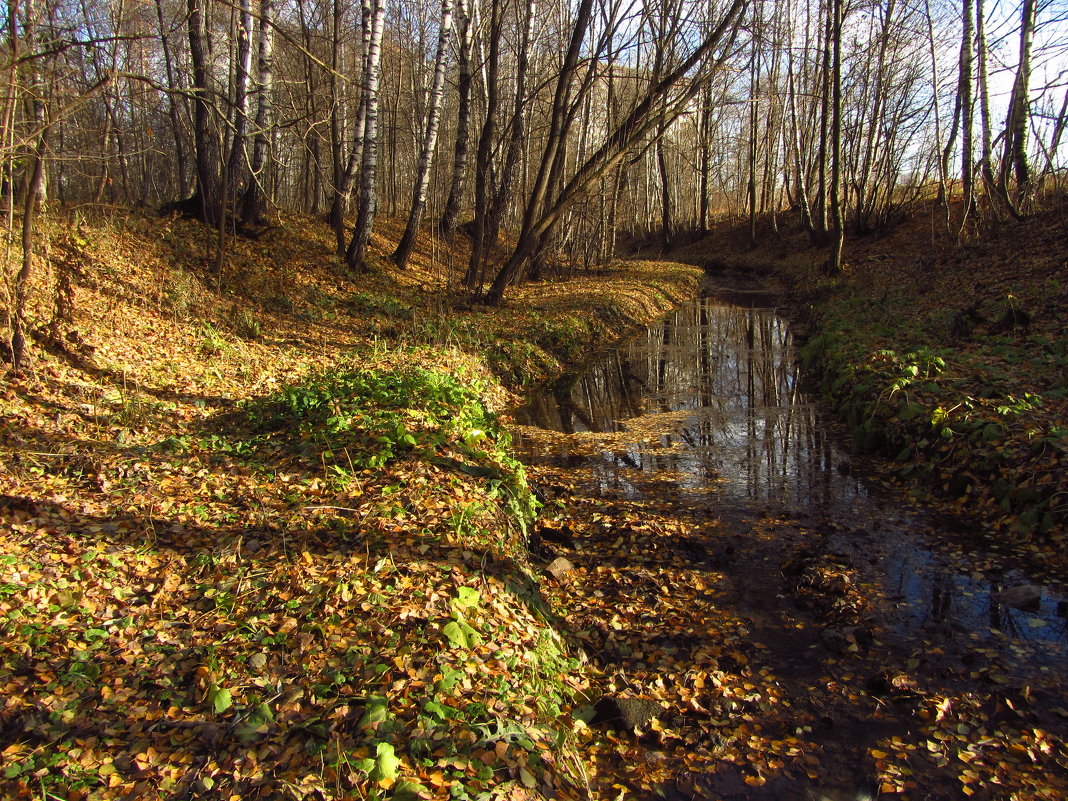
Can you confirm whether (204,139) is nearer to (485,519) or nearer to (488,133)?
(488,133)

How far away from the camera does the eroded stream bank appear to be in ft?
11.7

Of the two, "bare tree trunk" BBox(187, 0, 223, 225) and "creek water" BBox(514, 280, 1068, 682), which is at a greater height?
"bare tree trunk" BBox(187, 0, 223, 225)

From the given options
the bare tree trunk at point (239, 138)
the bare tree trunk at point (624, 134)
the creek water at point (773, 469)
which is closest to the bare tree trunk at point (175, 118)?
the bare tree trunk at point (239, 138)

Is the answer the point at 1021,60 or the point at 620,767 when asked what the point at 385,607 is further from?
the point at 1021,60

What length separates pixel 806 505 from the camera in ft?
22.5

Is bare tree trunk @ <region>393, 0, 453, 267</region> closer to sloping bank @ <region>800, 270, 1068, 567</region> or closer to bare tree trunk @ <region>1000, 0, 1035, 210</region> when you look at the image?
sloping bank @ <region>800, 270, 1068, 567</region>

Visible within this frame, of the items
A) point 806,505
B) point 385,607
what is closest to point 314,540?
point 385,607

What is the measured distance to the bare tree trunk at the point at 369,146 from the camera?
1298cm

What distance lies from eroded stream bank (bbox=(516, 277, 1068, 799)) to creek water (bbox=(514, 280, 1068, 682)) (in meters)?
0.03

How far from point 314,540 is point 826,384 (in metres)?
9.18

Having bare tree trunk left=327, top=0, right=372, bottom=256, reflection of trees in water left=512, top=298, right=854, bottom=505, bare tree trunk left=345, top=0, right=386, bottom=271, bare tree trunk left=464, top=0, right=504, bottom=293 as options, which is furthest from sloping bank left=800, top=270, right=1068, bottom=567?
bare tree trunk left=327, top=0, right=372, bottom=256

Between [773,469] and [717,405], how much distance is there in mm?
2941

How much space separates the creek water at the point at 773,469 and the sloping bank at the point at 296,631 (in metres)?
2.33

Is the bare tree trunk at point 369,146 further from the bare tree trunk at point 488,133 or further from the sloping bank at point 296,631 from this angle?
the sloping bank at point 296,631
